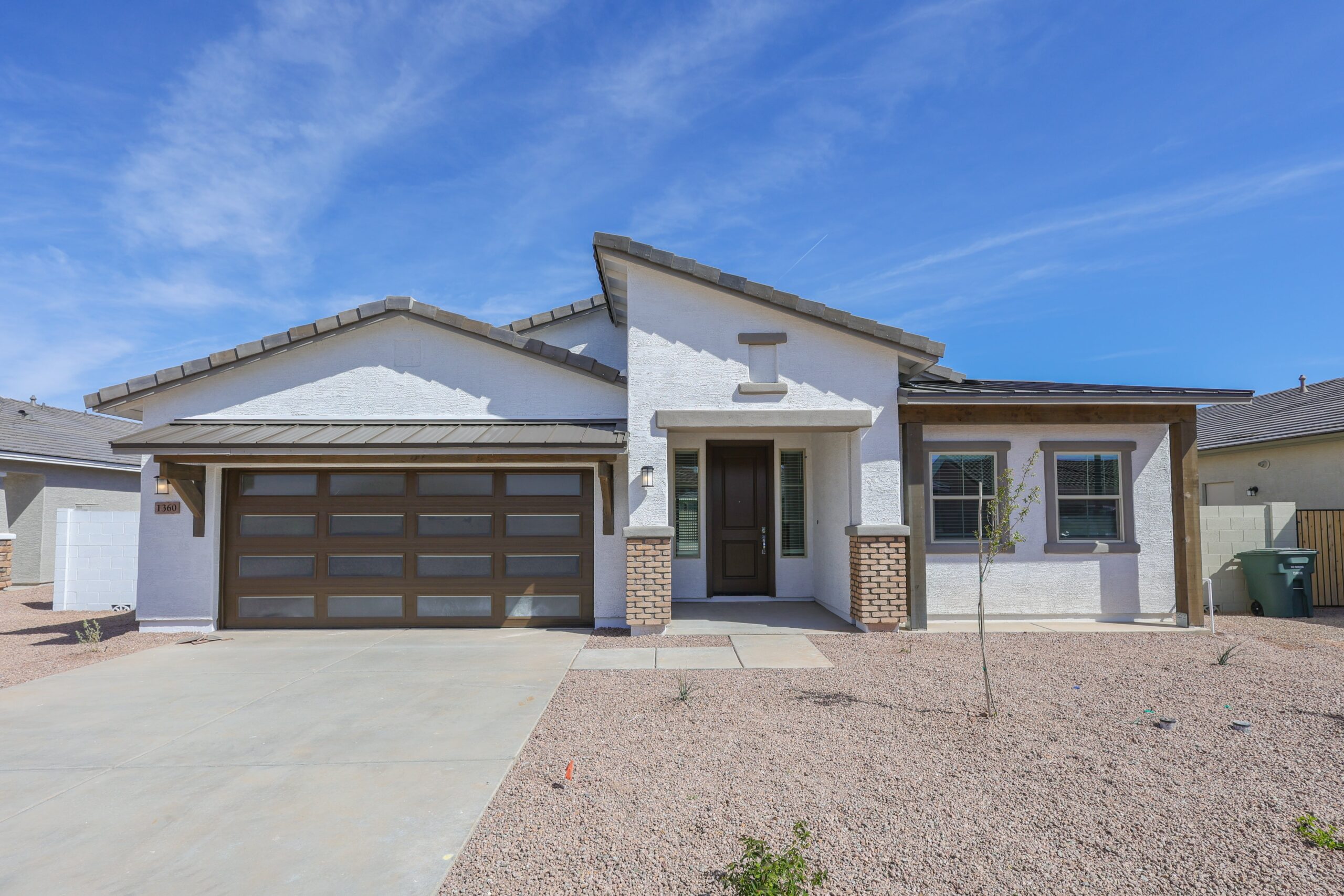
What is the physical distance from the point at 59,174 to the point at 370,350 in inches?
237

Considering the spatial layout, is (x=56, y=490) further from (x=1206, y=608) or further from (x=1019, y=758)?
(x=1206, y=608)

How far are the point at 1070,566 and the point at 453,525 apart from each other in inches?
345

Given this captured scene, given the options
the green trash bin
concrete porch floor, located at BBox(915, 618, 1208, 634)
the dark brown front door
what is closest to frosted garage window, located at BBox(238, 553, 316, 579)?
the dark brown front door

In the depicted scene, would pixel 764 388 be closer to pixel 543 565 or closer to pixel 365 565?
pixel 543 565

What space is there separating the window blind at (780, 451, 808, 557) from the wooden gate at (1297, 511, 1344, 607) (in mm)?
8412

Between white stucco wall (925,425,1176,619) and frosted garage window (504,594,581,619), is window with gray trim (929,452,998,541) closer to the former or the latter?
white stucco wall (925,425,1176,619)

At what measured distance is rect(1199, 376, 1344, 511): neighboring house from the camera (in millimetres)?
13945

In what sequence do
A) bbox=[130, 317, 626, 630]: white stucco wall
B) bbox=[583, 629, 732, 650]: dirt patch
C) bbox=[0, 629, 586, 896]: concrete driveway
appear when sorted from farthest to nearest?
bbox=[130, 317, 626, 630]: white stucco wall → bbox=[583, 629, 732, 650]: dirt patch → bbox=[0, 629, 586, 896]: concrete driveway

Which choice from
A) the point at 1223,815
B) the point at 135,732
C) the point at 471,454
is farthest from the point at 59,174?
the point at 1223,815

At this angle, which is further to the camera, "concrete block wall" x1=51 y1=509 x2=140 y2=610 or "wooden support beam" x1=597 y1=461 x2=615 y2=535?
"concrete block wall" x1=51 y1=509 x2=140 y2=610

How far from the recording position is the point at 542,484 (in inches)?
387

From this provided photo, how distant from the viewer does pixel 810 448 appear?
11.7 meters

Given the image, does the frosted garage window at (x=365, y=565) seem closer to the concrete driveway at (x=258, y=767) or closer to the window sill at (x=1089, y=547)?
the concrete driveway at (x=258, y=767)

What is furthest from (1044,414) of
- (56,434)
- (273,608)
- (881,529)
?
(56,434)
